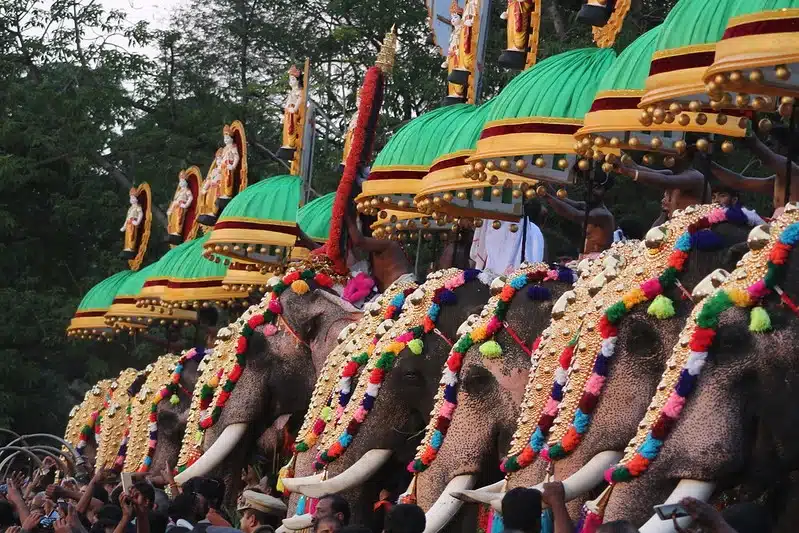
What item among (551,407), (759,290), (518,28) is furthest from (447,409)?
(518,28)

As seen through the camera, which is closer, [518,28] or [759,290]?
[759,290]

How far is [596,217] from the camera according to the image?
35.3 ft

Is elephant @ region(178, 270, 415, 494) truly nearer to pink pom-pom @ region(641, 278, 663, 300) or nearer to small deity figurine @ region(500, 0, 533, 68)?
small deity figurine @ region(500, 0, 533, 68)

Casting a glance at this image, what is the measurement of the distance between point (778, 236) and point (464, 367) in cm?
271

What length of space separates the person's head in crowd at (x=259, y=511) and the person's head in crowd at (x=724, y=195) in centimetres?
285

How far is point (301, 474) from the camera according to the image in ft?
35.4

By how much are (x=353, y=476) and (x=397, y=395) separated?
475 millimetres

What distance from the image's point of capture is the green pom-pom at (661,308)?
25.0 ft

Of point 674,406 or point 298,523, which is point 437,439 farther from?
point 674,406

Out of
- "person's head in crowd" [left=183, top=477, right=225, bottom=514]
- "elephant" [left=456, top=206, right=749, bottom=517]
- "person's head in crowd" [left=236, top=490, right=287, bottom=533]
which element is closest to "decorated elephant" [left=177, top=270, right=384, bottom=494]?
"person's head in crowd" [left=236, top=490, right=287, bottom=533]

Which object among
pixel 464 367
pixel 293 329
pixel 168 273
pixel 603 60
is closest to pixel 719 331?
pixel 464 367

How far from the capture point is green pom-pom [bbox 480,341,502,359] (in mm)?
9195

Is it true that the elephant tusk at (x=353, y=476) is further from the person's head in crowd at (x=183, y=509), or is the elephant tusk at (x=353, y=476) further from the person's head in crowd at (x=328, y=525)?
the person's head in crowd at (x=328, y=525)

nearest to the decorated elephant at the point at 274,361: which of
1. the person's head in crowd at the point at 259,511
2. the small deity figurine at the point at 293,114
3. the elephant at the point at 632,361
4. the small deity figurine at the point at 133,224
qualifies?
the person's head in crowd at the point at 259,511
